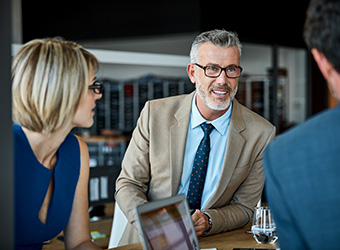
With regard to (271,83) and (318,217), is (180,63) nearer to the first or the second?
(271,83)

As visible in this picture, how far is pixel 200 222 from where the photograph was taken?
218 cm

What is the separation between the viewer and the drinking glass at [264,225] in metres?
2.00

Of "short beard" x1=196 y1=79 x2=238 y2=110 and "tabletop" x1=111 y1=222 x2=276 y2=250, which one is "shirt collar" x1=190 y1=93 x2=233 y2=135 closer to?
"short beard" x1=196 y1=79 x2=238 y2=110

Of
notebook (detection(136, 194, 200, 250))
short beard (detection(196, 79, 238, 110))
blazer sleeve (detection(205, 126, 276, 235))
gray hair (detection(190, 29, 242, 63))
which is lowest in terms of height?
blazer sleeve (detection(205, 126, 276, 235))

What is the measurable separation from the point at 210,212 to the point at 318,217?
1227 mm

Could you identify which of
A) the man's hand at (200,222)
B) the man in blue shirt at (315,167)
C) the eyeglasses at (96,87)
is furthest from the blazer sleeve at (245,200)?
the man in blue shirt at (315,167)

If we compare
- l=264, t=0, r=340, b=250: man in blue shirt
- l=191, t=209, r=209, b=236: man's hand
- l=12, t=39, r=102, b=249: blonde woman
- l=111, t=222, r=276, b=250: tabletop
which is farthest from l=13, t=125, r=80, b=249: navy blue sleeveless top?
l=264, t=0, r=340, b=250: man in blue shirt

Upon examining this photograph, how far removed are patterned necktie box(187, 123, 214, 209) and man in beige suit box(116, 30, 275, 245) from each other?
3 centimetres

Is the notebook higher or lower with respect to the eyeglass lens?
lower

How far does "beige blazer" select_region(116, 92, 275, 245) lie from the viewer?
2.46m

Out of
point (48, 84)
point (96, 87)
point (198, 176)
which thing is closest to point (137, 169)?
point (198, 176)

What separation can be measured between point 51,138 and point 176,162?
772mm

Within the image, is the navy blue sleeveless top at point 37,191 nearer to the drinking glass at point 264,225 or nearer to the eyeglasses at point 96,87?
the eyeglasses at point 96,87

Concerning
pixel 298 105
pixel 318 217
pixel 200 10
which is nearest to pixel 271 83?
pixel 298 105
